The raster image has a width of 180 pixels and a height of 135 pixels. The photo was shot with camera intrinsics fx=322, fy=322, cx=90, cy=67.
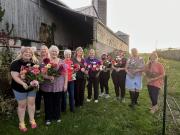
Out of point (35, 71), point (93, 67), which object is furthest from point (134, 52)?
point (35, 71)

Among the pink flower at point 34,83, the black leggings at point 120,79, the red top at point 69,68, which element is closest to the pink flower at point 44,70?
the pink flower at point 34,83

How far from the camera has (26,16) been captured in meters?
18.3

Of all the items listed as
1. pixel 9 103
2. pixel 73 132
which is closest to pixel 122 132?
pixel 73 132

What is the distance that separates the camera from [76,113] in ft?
28.5

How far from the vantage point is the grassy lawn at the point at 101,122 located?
720 cm

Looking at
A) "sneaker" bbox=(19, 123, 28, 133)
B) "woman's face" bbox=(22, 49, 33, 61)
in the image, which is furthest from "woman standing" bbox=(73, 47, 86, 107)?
"sneaker" bbox=(19, 123, 28, 133)

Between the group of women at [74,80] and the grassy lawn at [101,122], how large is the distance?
24 cm

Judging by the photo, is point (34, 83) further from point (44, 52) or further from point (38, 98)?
point (38, 98)

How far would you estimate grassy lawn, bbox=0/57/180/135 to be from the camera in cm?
720

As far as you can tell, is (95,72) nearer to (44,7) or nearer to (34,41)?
(34,41)

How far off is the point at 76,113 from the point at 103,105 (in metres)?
1.48

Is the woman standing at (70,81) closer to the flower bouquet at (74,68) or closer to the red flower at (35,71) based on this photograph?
the flower bouquet at (74,68)

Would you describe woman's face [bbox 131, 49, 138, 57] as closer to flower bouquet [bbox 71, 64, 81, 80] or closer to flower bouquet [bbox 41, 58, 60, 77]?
flower bouquet [bbox 71, 64, 81, 80]

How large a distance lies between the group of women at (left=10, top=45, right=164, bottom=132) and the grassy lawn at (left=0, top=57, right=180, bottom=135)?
242 mm
